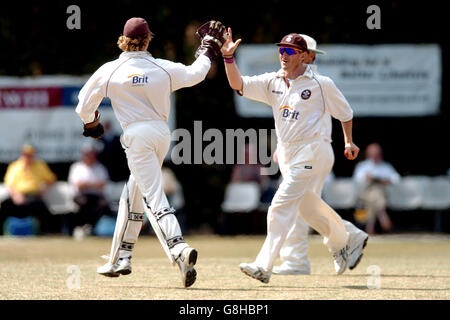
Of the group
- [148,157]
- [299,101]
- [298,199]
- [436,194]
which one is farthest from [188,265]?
[436,194]

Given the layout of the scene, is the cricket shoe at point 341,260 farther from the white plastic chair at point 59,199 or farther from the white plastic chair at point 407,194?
the white plastic chair at point 59,199

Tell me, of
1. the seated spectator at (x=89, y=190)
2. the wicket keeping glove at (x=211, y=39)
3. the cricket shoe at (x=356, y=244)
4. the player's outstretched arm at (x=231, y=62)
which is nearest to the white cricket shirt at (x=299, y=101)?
the player's outstretched arm at (x=231, y=62)

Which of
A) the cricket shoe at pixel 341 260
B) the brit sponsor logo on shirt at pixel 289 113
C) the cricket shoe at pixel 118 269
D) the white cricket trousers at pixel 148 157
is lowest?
the cricket shoe at pixel 341 260

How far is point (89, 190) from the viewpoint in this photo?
1747 cm

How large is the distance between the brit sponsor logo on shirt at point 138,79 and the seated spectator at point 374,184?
938cm

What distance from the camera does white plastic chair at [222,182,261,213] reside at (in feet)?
58.0

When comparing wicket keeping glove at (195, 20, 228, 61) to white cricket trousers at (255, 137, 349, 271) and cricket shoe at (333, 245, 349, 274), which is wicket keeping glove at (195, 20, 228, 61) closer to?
white cricket trousers at (255, 137, 349, 271)

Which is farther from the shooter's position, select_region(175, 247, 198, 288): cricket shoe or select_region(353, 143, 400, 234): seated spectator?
select_region(353, 143, 400, 234): seated spectator

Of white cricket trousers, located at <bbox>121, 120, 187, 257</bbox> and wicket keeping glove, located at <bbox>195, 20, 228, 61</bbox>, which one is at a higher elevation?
wicket keeping glove, located at <bbox>195, 20, 228, 61</bbox>

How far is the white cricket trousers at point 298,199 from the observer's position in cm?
903

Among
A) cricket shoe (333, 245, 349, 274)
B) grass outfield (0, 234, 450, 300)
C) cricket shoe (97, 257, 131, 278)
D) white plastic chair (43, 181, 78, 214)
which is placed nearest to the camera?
grass outfield (0, 234, 450, 300)

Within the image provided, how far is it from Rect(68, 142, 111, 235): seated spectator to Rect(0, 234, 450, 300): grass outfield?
1.86 metres

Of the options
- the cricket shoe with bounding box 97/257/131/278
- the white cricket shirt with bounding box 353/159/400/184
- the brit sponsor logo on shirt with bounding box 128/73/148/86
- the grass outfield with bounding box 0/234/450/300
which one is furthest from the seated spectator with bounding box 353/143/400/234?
the brit sponsor logo on shirt with bounding box 128/73/148/86

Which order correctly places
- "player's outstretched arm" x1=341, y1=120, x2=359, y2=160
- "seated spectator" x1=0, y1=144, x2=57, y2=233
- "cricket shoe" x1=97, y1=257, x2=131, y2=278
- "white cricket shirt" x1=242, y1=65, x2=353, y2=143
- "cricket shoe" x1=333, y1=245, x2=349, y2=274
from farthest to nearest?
"seated spectator" x1=0, y1=144, x2=57, y2=233 < "cricket shoe" x1=333, y1=245, x2=349, y2=274 < "player's outstretched arm" x1=341, y1=120, x2=359, y2=160 < "white cricket shirt" x1=242, y1=65, x2=353, y2=143 < "cricket shoe" x1=97, y1=257, x2=131, y2=278
